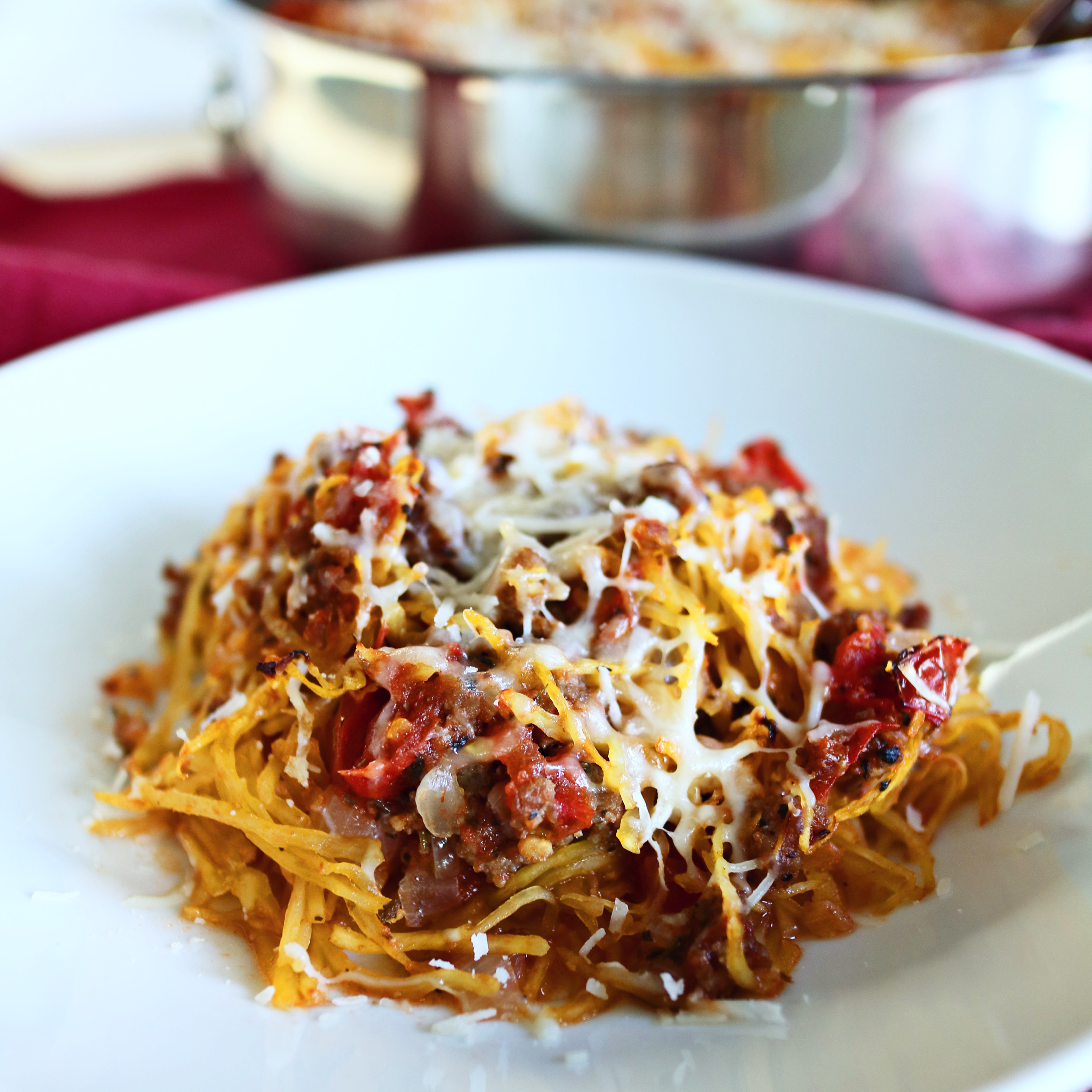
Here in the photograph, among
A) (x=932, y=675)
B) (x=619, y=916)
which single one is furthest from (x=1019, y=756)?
(x=619, y=916)

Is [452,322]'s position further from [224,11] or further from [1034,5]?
[1034,5]

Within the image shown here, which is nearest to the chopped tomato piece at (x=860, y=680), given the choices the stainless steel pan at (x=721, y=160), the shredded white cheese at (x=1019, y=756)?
the shredded white cheese at (x=1019, y=756)

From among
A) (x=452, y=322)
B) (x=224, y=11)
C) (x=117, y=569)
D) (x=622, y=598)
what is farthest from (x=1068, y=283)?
(x=117, y=569)

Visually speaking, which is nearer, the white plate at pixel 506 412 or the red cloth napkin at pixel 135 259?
the white plate at pixel 506 412

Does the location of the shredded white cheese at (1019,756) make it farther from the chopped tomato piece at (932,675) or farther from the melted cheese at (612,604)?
the melted cheese at (612,604)

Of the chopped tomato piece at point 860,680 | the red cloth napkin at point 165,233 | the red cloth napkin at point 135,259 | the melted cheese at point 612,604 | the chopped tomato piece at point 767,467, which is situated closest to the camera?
the melted cheese at point 612,604

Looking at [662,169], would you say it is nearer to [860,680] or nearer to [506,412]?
[506,412]

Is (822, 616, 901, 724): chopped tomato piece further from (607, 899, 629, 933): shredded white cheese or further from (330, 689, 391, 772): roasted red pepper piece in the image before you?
(330, 689, 391, 772): roasted red pepper piece
